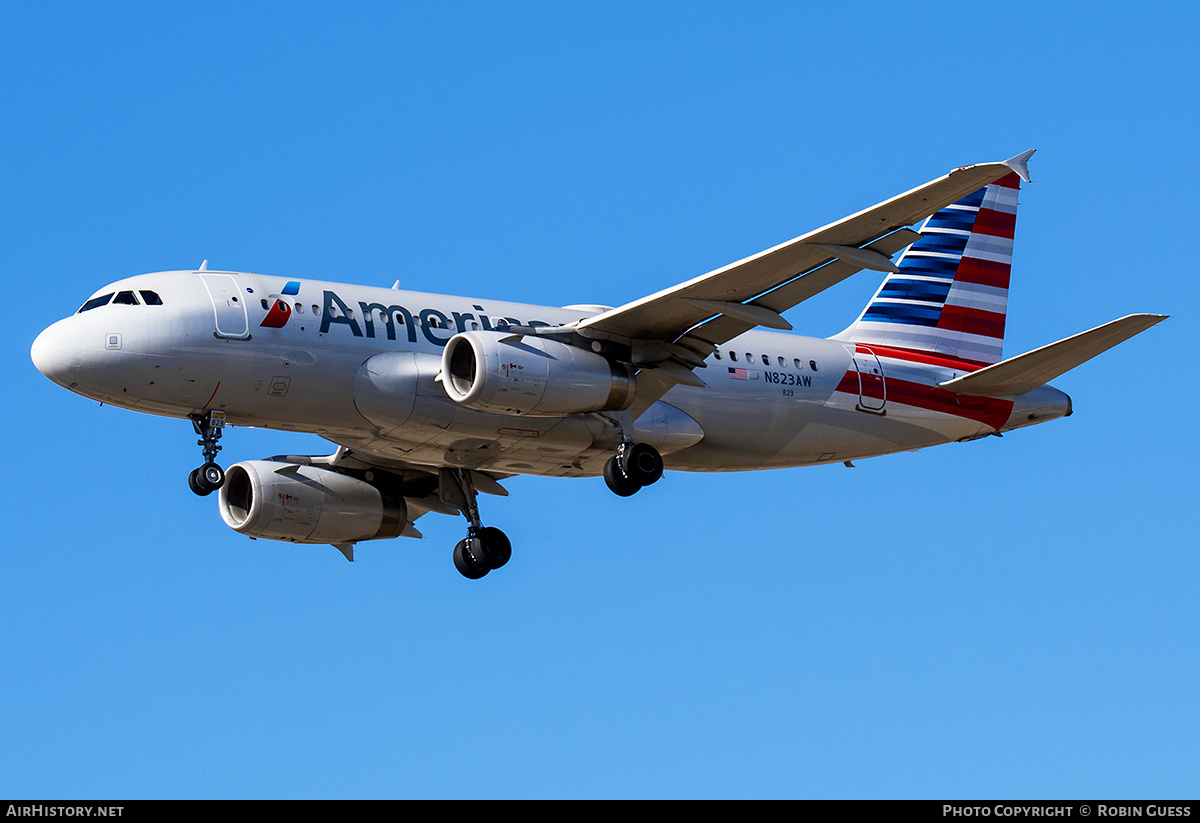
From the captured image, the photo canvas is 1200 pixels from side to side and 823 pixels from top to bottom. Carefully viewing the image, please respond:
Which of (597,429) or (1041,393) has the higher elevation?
(1041,393)

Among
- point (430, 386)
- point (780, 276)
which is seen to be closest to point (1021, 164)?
point (780, 276)

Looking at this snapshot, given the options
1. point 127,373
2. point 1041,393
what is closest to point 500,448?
point 127,373

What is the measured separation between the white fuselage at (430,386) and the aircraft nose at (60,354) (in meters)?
0.03

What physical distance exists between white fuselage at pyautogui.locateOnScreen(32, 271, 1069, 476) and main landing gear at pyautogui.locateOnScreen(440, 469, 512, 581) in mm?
1522

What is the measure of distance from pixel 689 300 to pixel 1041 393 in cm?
1094

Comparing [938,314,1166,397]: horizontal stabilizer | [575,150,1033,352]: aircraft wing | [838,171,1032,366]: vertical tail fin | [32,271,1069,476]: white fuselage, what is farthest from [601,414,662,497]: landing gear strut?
[938,314,1166,397]: horizontal stabilizer

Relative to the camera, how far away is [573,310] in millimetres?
33094

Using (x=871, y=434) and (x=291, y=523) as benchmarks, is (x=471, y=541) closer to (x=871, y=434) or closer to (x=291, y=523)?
(x=291, y=523)

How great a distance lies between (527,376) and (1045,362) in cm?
1170

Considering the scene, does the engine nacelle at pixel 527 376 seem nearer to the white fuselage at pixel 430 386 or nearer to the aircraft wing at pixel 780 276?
the white fuselage at pixel 430 386

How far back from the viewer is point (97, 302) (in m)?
29.2
